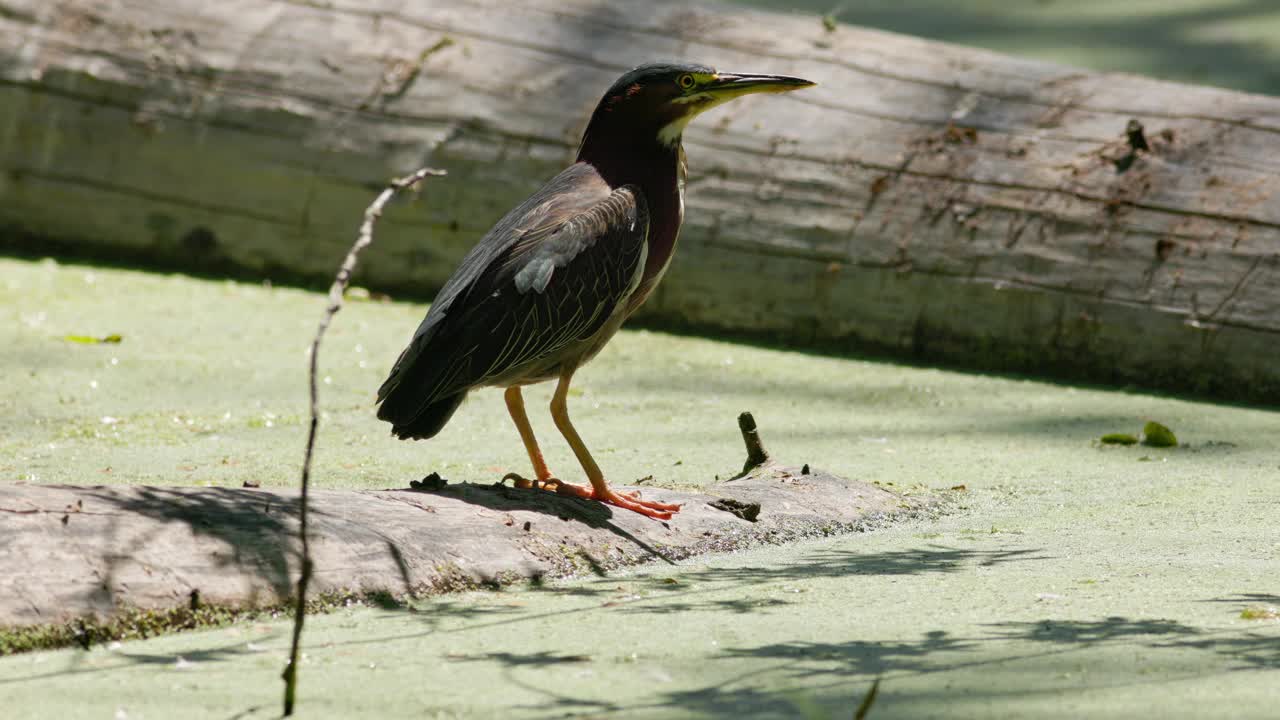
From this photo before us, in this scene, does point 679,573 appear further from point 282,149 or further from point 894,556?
point 282,149

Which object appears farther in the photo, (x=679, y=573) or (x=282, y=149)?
(x=282, y=149)

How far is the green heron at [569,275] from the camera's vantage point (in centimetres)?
308

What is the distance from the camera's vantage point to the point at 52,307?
18.1 ft

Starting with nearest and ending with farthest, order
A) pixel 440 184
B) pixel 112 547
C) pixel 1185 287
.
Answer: pixel 112 547
pixel 1185 287
pixel 440 184

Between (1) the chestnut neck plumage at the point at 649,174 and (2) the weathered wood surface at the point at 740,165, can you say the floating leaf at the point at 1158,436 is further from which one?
(1) the chestnut neck plumage at the point at 649,174

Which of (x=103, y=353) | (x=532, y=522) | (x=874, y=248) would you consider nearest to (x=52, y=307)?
(x=103, y=353)

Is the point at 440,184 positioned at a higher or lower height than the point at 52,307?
higher

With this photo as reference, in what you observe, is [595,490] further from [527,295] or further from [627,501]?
[527,295]

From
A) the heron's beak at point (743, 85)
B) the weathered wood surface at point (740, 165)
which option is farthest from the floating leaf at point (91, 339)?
the heron's beak at point (743, 85)

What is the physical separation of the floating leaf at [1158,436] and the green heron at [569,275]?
4.96 ft

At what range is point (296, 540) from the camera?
8.14ft

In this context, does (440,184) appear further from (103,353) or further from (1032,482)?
(1032,482)

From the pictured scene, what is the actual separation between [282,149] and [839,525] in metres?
3.28

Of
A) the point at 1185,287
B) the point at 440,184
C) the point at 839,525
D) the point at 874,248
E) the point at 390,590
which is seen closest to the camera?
the point at 390,590
